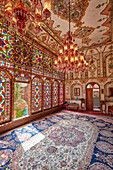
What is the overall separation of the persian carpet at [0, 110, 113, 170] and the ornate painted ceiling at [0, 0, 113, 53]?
3773 millimetres

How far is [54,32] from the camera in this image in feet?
16.8

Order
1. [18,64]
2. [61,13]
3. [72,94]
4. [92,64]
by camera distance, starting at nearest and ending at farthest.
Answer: [61,13], [18,64], [92,64], [72,94]

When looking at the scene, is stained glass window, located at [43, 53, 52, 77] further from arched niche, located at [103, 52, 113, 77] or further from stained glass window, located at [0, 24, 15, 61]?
arched niche, located at [103, 52, 113, 77]

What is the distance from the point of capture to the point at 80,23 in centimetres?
451

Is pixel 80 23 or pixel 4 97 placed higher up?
pixel 80 23

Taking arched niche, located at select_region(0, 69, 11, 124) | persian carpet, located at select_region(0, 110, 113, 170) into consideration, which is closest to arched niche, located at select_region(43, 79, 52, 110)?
arched niche, located at select_region(0, 69, 11, 124)

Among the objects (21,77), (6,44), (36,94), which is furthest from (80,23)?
(36,94)

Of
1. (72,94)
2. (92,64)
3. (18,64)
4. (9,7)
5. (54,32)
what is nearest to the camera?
(9,7)

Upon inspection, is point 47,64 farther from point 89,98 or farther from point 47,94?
point 89,98

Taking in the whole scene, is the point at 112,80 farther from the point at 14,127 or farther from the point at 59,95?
the point at 14,127

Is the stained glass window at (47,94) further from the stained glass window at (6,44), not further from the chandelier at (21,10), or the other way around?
the chandelier at (21,10)

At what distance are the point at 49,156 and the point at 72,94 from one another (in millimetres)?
6948

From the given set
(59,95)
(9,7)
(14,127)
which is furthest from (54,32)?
(14,127)

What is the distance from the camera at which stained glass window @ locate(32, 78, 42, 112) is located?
5.32 metres
